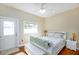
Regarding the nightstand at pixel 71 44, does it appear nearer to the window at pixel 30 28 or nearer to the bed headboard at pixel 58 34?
the bed headboard at pixel 58 34

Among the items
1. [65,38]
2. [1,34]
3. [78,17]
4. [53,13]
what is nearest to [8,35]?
[1,34]

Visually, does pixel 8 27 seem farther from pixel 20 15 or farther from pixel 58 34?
pixel 58 34

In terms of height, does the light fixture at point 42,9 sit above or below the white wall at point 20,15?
above

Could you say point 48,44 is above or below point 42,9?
below

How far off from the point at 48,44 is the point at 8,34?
76 centimetres

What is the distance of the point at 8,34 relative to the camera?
143 cm

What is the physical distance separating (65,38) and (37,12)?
0.72m

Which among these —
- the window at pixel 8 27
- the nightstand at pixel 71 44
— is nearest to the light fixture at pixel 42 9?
the window at pixel 8 27

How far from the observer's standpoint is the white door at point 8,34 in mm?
1369

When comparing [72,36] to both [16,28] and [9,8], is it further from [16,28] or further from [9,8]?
[9,8]

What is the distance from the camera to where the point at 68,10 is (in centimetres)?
138

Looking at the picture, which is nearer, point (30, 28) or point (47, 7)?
point (47, 7)

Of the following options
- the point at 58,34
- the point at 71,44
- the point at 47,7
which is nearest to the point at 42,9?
the point at 47,7

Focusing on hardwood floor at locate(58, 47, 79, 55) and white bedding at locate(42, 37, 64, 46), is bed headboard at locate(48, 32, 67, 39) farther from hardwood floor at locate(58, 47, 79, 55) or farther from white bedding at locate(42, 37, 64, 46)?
hardwood floor at locate(58, 47, 79, 55)
